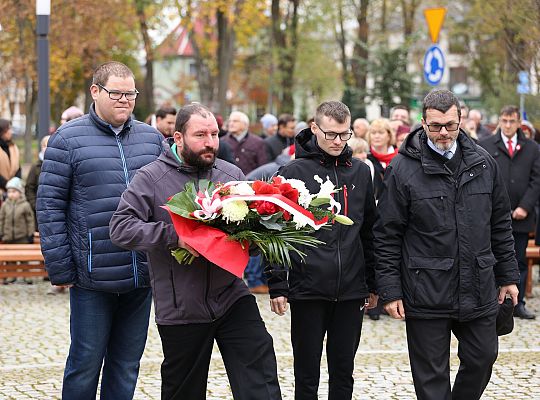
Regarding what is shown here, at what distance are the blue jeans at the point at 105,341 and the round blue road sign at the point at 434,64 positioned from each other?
11330mm

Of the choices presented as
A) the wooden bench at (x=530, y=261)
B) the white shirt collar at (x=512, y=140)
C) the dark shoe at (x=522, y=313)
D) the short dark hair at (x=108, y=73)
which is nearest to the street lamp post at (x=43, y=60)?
the white shirt collar at (x=512, y=140)

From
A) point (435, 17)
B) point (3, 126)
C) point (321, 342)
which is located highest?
point (435, 17)

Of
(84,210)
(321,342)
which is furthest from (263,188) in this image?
(321,342)

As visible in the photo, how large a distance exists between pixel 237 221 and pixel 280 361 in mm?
3893

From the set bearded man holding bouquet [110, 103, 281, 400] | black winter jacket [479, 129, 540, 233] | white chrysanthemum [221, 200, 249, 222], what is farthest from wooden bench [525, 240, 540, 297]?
white chrysanthemum [221, 200, 249, 222]

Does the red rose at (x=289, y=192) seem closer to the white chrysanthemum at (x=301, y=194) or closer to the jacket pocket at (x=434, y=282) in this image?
the white chrysanthemum at (x=301, y=194)

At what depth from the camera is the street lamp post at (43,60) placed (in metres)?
13.7

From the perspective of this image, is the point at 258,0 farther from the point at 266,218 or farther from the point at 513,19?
the point at 266,218

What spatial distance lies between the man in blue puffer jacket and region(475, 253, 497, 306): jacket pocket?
199 cm

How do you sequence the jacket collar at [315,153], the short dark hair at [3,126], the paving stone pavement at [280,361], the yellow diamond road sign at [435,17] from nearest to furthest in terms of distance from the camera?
1. the jacket collar at [315,153]
2. the paving stone pavement at [280,361]
3. the short dark hair at [3,126]
4. the yellow diamond road sign at [435,17]

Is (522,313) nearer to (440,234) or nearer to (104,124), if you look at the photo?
(440,234)

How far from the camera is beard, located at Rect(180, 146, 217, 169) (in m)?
5.64

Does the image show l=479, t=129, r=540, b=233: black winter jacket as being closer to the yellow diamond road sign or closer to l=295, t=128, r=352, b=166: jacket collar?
the yellow diamond road sign

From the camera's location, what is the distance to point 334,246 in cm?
644
